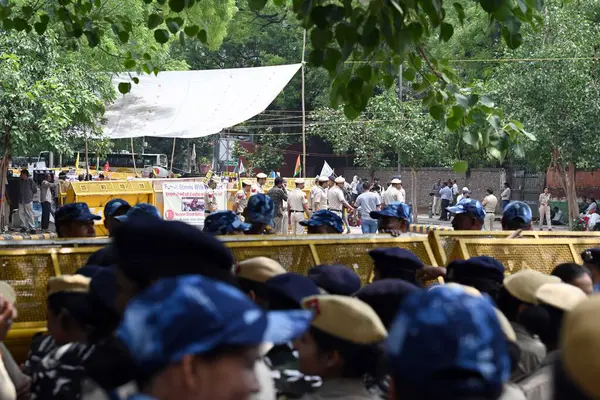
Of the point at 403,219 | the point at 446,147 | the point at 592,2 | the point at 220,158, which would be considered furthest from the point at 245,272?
the point at 220,158

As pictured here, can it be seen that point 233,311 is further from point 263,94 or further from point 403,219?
point 263,94

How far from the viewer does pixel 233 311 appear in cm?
200

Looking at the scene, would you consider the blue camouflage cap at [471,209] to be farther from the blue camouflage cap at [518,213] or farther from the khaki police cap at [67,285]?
the khaki police cap at [67,285]

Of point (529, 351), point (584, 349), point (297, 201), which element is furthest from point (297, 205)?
point (584, 349)

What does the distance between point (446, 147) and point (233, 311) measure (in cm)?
3894

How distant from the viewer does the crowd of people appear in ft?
6.47

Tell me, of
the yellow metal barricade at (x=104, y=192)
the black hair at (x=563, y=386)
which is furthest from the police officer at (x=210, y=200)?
the black hair at (x=563, y=386)

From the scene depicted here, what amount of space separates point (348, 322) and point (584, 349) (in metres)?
1.38

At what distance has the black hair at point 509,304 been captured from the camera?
4.39 m

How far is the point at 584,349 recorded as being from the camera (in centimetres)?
182

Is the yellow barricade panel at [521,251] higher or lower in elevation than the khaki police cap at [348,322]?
lower

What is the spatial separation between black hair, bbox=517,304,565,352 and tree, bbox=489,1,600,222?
2569 cm

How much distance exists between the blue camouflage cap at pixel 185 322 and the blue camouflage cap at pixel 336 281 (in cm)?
239

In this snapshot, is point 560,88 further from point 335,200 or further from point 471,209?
point 471,209
